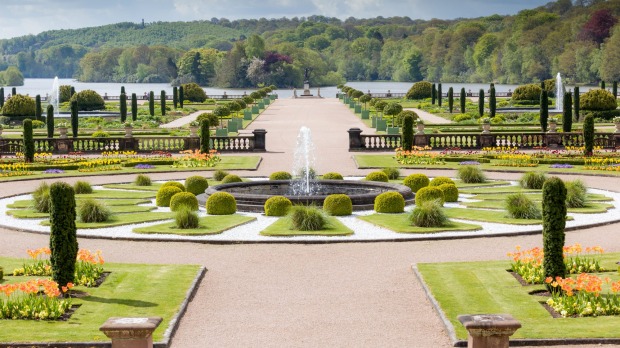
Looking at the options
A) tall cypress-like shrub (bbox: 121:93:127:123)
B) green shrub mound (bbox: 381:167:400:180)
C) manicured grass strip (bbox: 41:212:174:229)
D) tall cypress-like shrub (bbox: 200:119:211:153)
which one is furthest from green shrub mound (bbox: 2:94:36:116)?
manicured grass strip (bbox: 41:212:174:229)

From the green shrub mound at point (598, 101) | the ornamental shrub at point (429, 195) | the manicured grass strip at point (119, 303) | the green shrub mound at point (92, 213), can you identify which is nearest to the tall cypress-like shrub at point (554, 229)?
the manicured grass strip at point (119, 303)

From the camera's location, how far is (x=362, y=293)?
18.4 metres

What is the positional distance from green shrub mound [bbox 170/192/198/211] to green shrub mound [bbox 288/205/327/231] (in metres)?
4.41

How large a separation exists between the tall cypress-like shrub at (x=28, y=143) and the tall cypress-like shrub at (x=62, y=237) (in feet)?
87.5

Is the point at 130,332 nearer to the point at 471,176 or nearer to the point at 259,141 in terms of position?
the point at 471,176

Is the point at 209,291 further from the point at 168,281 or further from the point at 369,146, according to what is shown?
the point at 369,146

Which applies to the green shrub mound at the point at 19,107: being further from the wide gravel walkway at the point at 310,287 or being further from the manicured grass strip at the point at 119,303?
the manicured grass strip at the point at 119,303

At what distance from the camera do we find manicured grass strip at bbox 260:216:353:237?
2509 cm

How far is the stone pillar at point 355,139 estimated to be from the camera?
167ft

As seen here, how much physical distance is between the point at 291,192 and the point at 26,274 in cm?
1387

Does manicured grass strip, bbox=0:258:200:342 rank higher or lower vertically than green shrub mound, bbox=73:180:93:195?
lower

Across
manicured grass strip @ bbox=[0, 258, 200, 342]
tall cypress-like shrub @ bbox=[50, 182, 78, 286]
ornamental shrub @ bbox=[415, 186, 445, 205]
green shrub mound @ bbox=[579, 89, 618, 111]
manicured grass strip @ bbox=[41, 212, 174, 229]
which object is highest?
green shrub mound @ bbox=[579, 89, 618, 111]

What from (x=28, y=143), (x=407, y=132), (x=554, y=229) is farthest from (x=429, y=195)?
(x=28, y=143)

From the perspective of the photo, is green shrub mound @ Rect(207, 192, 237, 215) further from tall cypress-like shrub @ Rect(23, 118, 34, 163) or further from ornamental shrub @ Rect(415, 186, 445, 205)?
tall cypress-like shrub @ Rect(23, 118, 34, 163)
